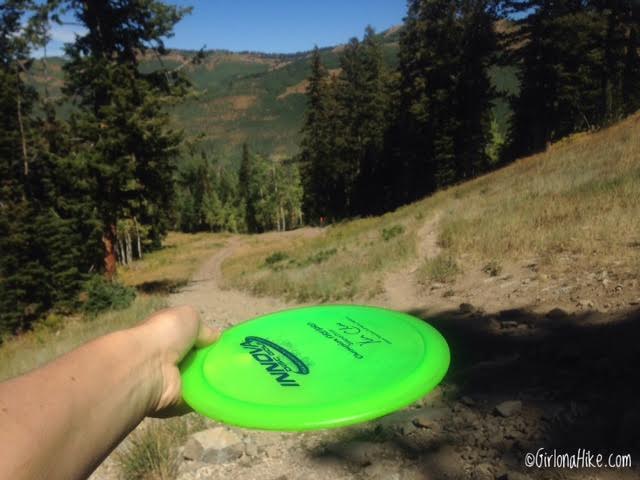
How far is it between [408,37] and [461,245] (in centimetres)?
3031

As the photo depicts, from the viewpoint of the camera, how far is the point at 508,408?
3527 mm

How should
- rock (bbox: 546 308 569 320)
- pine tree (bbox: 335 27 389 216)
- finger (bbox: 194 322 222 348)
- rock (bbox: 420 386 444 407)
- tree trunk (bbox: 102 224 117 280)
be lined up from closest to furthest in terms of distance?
finger (bbox: 194 322 222 348) < rock (bbox: 420 386 444 407) < rock (bbox: 546 308 569 320) < tree trunk (bbox: 102 224 117 280) < pine tree (bbox: 335 27 389 216)

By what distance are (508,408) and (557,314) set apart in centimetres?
268

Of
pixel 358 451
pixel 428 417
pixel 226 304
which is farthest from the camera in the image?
pixel 226 304

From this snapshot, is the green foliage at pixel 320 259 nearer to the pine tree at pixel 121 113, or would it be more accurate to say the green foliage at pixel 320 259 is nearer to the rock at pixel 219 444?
the pine tree at pixel 121 113

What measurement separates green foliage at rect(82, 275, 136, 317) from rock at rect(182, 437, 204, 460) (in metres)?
11.1

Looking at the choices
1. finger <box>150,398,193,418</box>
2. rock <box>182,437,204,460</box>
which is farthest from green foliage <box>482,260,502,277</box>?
finger <box>150,398,193,418</box>

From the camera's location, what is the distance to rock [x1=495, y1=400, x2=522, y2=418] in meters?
3.50

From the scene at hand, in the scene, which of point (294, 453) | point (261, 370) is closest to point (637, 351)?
point (294, 453)

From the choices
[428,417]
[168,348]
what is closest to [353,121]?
[428,417]

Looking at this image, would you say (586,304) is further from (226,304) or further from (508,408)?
(226,304)

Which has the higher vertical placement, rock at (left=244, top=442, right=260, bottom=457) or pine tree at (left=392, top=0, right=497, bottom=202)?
pine tree at (left=392, top=0, right=497, bottom=202)

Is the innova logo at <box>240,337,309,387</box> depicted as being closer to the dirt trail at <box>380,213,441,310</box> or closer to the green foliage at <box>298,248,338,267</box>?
the dirt trail at <box>380,213,441,310</box>

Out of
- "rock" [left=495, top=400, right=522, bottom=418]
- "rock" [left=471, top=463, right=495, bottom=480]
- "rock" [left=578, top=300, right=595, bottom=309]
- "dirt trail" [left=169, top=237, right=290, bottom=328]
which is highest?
"rock" [left=578, top=300, right=595, bottom=309]
